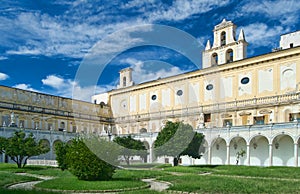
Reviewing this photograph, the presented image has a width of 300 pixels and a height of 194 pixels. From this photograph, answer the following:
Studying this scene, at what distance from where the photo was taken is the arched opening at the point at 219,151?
45.0 meters

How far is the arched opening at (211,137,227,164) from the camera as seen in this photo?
45050 millimetres

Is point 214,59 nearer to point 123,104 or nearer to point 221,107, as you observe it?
point 221,107

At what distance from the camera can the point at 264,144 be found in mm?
41344

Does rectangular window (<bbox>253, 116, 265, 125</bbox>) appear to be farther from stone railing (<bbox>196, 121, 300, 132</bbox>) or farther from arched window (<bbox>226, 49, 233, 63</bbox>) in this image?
arched window (<bbox>226, 49, 233, 63</bbox>)

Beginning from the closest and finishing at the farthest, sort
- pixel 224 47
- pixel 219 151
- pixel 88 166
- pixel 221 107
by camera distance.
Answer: pixel 88 166 → pixel 219 151 → pixel 221 107 → pixel 224 47

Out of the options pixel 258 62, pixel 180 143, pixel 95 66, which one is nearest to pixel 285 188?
pixel 95 66

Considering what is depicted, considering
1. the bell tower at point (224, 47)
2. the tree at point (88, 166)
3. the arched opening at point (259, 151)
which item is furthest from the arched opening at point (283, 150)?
the tree at point (88, 166)

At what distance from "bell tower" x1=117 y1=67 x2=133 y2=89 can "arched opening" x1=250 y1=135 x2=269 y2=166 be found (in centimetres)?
3519

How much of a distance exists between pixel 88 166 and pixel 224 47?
41394 millimetres

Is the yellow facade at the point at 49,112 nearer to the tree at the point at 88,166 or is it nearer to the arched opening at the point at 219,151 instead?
the arched opening at the point at 219,151

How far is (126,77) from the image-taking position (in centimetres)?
7306

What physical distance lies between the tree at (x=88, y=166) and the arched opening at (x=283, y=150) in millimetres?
25489

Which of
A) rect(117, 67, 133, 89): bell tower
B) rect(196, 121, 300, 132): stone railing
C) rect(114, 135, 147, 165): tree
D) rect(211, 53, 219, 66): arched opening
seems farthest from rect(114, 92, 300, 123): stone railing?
rect(114, 135, 147, 165): tree

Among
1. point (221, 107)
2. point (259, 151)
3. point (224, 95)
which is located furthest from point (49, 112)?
point (259, 151)
